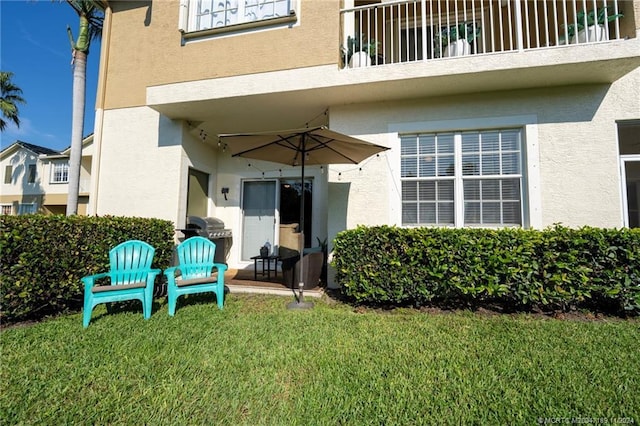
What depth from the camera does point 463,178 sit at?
5.31 metres

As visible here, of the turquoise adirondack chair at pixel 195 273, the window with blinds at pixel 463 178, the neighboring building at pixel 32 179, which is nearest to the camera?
the turquoise adirondack chair at pixel 195 273

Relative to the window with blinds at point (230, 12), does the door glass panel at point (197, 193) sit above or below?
below

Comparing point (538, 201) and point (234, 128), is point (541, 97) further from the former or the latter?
point (234, 128)

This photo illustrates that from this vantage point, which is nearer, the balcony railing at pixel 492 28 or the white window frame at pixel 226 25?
the balcony railing at pixel 492 28

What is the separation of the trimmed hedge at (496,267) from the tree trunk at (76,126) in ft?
21.9

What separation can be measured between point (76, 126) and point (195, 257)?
512 cm

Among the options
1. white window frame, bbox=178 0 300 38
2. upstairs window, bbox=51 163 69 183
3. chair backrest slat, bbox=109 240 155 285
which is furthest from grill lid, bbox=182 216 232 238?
upstairs window, bbox=51 163 69 183

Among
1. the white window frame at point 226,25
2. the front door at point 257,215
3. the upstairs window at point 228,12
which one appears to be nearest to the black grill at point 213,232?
the front door at point 257,215

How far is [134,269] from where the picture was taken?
441cm

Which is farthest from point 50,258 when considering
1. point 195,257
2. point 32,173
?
point 32,173

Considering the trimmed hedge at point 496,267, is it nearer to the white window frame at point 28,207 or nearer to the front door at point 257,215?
the front door at point 257,215

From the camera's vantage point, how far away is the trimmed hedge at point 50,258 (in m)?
3.75

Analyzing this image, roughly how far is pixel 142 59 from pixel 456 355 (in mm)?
8518

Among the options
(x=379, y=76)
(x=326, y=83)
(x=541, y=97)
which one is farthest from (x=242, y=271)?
(x=541, y=97)
